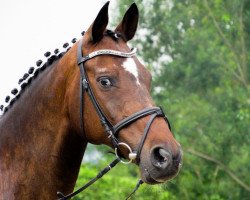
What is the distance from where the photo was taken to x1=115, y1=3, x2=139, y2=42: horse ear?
479cm

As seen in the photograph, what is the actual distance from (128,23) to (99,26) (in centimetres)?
34

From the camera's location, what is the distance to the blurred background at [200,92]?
12.1 metres

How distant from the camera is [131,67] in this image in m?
4.42

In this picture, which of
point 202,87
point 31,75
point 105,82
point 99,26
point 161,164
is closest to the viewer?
point 161,164

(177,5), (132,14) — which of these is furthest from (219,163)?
(132,14)

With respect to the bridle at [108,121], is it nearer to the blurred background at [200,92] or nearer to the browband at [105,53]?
the browband at [105,53]

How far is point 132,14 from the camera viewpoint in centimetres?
482

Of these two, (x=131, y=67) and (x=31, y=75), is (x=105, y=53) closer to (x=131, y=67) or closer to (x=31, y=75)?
(x=131, y=67)

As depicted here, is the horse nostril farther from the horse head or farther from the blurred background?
the blurred background

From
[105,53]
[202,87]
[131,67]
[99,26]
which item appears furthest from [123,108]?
[202,87]

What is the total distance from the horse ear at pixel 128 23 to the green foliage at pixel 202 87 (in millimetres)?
5028

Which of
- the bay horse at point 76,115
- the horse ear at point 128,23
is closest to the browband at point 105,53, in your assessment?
the bay horse at point 76,115

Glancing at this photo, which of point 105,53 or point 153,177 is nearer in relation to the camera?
point 153,177

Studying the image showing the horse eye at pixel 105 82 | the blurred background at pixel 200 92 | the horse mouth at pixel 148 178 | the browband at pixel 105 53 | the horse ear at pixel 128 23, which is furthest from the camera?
the blurred background at pixel 200 92
